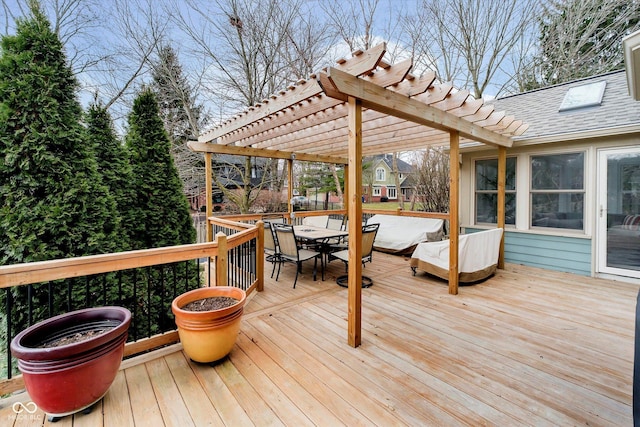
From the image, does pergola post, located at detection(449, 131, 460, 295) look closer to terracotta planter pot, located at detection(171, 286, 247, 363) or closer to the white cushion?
the white cushion

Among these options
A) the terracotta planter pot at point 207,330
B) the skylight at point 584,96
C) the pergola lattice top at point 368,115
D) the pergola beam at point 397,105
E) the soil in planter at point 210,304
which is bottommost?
the terracotta planter pot at point 207,330

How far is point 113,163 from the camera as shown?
359 centimetres

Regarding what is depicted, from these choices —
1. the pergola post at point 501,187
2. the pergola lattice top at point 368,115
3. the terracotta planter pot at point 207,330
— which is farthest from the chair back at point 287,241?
the pergola post at point 501,187

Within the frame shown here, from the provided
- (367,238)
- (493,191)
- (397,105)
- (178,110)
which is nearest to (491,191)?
(493,191)

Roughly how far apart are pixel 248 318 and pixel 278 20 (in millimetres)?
9575

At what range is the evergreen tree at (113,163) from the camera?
11.5 ft

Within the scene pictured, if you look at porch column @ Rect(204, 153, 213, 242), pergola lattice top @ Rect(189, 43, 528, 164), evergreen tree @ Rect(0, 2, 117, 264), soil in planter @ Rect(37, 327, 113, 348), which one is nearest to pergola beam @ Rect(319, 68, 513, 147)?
pergola lattice top @ Rect(189, 43, 528, 164)

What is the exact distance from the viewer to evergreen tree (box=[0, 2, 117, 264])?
7.87 ft

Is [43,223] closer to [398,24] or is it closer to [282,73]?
[282,73]

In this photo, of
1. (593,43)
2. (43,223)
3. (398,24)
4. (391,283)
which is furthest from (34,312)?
(593,43)

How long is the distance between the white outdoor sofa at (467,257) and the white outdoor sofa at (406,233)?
1.43m

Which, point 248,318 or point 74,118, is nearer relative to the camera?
point 74,118

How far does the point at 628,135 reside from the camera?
14.2ft

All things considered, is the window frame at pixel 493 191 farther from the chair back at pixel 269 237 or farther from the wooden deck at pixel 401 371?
the chair back at pixel 269 237
